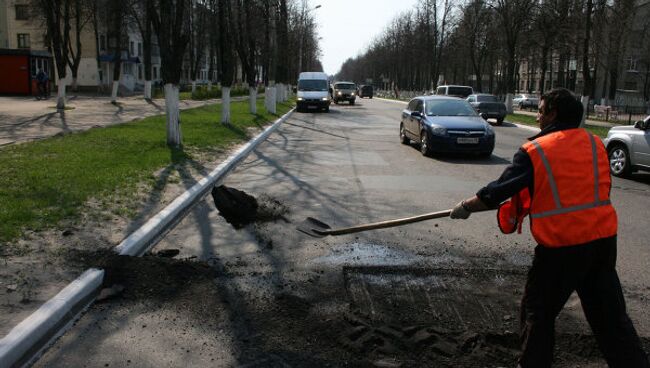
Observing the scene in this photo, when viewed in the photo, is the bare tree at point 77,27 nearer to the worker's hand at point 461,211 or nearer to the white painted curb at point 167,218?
the white painted curb at point 167,218

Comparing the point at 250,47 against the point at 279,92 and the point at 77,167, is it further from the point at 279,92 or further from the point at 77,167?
the point at 77,167

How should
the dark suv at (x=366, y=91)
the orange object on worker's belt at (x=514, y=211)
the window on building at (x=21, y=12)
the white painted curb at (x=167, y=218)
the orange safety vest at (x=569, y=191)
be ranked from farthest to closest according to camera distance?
the dark suv at (x=366, y=91) → the window on building at (x=21, y=12) → the white painted curb at (x=167, y=218) → the orange object on worker's belt at (x=514, y=211) → the orange safety vest at (x=569, y=191)

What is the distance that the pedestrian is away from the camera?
286 centimetres

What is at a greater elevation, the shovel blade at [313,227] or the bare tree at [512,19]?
the bare tree at [512,19]

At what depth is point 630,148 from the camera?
11.0 meters

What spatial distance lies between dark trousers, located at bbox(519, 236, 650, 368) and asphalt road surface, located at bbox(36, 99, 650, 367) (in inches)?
18.6

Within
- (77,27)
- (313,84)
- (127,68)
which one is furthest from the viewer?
(127,68)

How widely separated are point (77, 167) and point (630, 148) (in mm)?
10052

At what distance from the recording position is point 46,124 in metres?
17.7

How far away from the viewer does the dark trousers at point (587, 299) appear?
289 cm

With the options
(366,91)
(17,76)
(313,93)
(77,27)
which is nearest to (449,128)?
(313,93)

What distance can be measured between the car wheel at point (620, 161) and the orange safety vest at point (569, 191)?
30.7 feet

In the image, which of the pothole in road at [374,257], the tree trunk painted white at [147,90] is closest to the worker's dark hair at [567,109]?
the pothole in road at [374,257]

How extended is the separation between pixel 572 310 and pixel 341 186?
559cm
